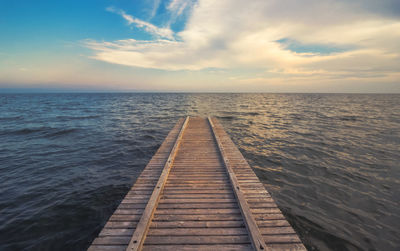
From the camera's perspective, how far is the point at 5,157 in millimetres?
11117

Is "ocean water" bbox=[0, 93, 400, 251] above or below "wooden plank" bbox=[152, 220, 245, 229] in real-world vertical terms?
below

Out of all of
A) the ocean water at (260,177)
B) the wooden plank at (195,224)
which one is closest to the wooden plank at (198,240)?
A: the wooden plank at (195,224)

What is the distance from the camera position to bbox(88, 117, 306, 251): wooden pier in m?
3.54

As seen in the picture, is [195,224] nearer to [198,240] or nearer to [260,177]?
[198,240]

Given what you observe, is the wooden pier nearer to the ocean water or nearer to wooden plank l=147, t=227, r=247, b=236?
wooden plank l=147, t=227, r=247, b=236

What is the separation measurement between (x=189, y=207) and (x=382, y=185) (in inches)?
367

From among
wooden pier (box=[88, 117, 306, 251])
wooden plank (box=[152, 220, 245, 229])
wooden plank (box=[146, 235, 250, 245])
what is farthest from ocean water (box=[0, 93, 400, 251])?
wooden plank (box=[146, 235, 250, 245])

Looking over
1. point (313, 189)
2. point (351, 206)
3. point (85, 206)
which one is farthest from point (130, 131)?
point (351, 206)

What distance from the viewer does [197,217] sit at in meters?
4.30

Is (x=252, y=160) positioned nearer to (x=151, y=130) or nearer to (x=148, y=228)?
(x=148, y=228)

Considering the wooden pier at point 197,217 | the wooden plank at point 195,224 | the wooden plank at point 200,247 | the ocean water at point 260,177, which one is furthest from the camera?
the ocean water at point 260,177

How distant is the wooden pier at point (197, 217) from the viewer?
11.6 feet

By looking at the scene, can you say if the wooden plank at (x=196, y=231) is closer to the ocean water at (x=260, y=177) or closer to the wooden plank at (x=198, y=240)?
the wooden plank at (x=198, y=240)

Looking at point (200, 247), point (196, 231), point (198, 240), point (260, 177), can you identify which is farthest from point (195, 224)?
point (260, 177)
